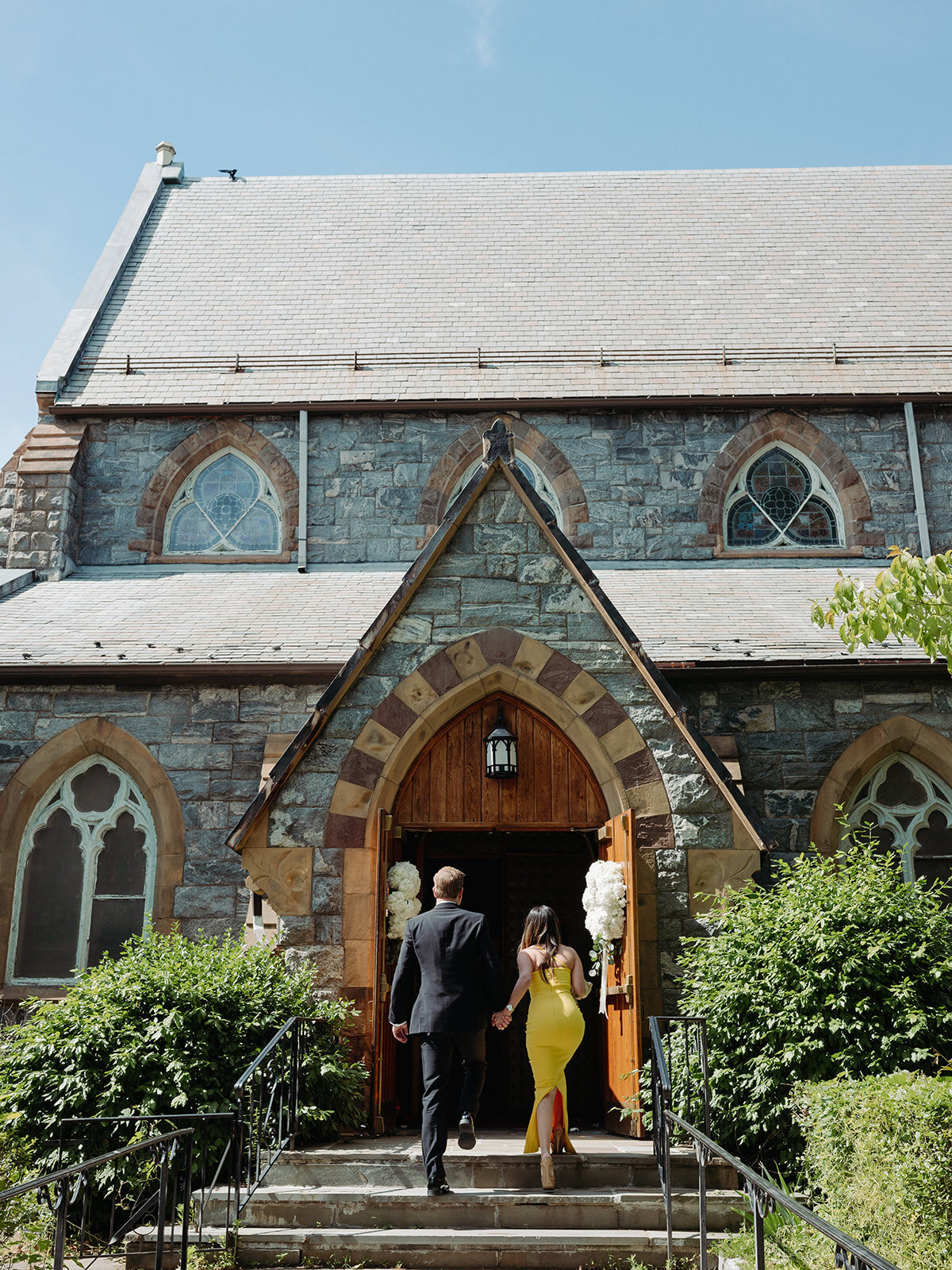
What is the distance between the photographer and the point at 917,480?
12.4 metres

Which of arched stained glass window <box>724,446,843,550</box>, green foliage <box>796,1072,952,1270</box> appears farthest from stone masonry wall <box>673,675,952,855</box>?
green foliage <box>796,1072,952,1270</box>

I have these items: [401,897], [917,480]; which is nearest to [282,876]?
[401,897]

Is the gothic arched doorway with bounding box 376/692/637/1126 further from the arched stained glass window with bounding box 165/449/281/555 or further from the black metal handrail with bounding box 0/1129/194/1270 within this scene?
the arched stained glass window with bounding box 165/449/281/555

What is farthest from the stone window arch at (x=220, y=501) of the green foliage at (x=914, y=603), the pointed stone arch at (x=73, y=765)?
the green foliage at (x=914, y=603)

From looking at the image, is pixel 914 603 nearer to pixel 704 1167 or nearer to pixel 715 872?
pixel 715 872

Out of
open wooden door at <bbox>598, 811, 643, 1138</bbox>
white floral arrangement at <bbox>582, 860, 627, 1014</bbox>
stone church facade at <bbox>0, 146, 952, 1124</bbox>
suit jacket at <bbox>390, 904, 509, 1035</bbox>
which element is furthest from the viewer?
stone church facade at <bbox>0, 146, 952, 1124</bbox>

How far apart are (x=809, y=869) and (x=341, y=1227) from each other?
3.73 m

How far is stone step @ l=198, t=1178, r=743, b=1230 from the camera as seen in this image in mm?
6270

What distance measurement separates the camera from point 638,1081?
7570 millimetres

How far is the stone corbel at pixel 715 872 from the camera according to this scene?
811 centimetres

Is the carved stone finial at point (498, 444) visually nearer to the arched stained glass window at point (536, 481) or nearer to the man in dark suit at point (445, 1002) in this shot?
the man in dark suit at point (445, 1002)

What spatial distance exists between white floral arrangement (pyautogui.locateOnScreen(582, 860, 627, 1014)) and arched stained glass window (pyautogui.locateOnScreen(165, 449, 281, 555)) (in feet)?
19.1

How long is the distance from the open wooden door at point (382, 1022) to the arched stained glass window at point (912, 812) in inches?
167

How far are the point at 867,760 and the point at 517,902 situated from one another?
3693mm
